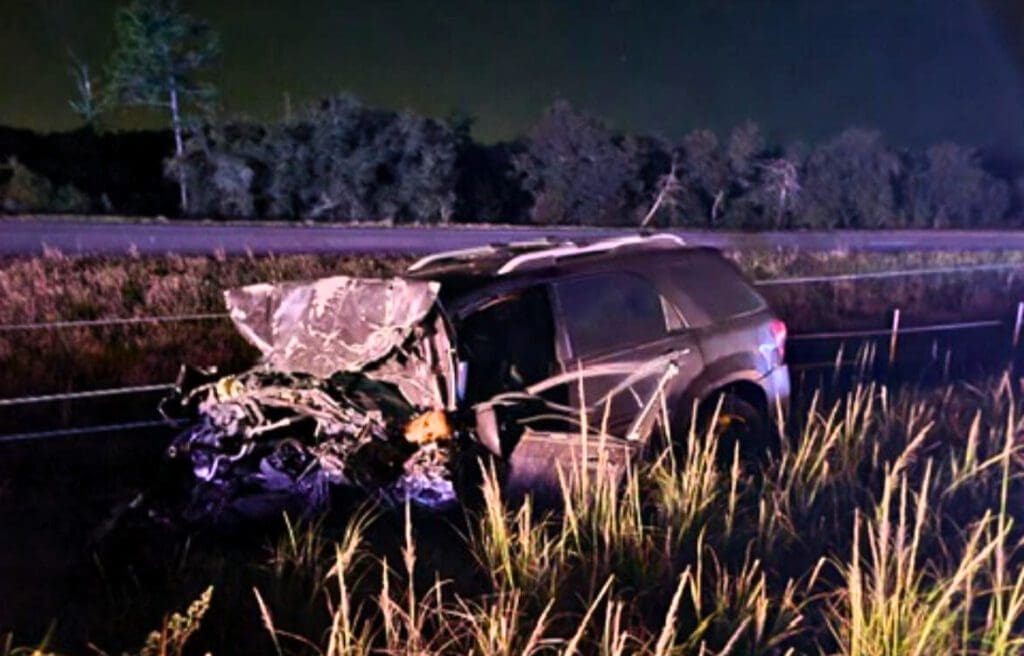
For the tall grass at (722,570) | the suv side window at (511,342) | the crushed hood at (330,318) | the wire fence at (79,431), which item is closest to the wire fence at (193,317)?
the wire fence at (79,431)

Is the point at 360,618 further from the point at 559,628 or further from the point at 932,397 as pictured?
the point at 932,397

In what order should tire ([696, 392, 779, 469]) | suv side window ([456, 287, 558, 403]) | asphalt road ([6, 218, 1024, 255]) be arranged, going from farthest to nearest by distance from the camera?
asphalt road ([6, 218, 1024, 255]), tire ([696, 392, 779, 469]), suv side window ([456, 287, 558, 403])

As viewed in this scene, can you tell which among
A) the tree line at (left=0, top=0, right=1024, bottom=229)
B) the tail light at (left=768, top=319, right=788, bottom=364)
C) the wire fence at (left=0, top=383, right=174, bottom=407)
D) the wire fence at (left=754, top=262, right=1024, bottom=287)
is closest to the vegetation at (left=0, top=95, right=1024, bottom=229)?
the tree line at (left=0, top=0, right=1024, bottom=229)

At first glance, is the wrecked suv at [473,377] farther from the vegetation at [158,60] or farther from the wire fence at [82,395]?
the vegetation at [158,60]

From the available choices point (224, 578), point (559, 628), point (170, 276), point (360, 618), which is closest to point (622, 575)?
point (559, 628)

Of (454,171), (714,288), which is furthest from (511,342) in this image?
(454,171)

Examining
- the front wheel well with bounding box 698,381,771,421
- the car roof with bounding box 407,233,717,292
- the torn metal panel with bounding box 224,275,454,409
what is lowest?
the front wheel well with bounding box 698,381,771,421

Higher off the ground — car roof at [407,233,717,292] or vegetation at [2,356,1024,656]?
car roof at [407,233,717,292]

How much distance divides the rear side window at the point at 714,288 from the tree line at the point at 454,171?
33934 mm

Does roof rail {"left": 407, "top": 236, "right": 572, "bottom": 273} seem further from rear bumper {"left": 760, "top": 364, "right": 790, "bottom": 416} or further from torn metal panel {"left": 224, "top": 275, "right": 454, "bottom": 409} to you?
rear bumper {"left": 760, "top": 364, "right": 790, "bottom": 416}

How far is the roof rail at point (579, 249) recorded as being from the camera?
307 inches

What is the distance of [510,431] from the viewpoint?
7348 mm

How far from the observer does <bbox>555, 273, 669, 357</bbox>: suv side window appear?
7.68m

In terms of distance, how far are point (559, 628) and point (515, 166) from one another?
4380 cm
